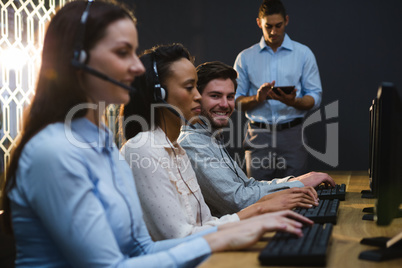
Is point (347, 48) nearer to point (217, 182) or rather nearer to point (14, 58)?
point (217, 182)

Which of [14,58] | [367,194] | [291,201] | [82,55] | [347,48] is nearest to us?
[82,55]

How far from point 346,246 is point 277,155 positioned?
2054 millimetres

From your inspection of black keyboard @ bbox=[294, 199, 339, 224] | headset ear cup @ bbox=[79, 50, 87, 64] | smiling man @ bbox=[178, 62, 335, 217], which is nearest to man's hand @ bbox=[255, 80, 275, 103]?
smiling man @ bbox=[178, 62, 335, 217]

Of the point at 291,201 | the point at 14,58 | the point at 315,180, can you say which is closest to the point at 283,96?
the point at 315,180

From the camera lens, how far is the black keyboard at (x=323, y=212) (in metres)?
1.24

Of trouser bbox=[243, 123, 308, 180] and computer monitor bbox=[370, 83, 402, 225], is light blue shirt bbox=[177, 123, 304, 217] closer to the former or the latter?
computer monitor bbox=[370, 83, 402, 225]

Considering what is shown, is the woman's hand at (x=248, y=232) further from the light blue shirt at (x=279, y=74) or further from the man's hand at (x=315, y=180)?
the light blue shirt at (x=279, y=74)

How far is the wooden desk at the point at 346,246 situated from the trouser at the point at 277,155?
137 cm

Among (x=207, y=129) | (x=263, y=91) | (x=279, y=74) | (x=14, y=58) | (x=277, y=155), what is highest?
(x=14, y=58)

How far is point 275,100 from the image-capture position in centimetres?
309

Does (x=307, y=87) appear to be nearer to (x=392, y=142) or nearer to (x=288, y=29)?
(x=288, y=29)

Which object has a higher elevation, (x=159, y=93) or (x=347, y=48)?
(x=347, y=48)

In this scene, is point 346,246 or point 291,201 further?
point 291,201

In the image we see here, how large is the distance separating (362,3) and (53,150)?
11.6ft
